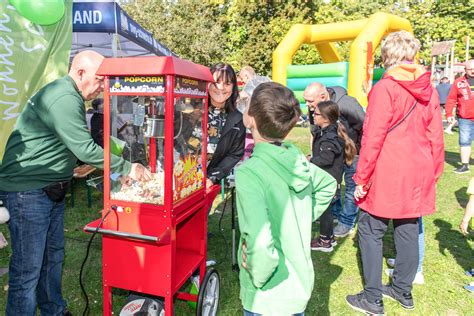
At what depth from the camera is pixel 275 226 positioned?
1578mm

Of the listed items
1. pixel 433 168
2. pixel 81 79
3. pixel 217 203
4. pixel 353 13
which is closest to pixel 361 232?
pixel 433 168

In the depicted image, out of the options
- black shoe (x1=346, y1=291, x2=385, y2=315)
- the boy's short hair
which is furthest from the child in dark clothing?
the boy's short hair

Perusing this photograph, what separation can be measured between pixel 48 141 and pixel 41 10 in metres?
1.85

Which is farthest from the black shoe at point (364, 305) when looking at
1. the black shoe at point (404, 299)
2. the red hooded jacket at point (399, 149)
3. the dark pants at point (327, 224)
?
the dark pants at point (327, 224)

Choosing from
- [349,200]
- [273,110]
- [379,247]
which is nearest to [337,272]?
[379,247]

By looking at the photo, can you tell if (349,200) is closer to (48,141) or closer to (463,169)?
(48,141)

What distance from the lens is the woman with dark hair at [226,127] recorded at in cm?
292

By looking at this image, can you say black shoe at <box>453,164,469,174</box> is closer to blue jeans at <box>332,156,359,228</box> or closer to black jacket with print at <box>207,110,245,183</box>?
blue jeans at <box>332,156,359,228</box>

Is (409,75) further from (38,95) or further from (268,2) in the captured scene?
(268,2)

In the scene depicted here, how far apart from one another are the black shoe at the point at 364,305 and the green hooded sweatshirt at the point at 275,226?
142cm

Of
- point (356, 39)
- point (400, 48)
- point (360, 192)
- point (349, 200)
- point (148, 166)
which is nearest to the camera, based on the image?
point (148, 166)

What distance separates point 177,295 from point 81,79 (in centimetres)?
159

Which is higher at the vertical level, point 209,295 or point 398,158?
point 398,158

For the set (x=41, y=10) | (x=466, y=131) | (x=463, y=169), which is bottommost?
(x=463, y=169)
